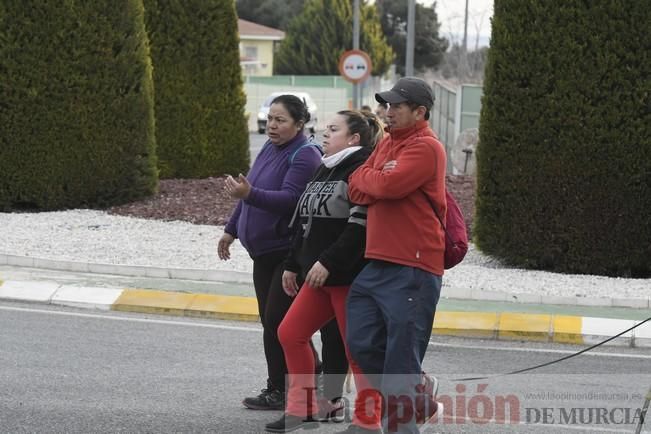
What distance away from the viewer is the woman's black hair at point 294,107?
6.65 metres

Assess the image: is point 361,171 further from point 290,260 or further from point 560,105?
point 560,105

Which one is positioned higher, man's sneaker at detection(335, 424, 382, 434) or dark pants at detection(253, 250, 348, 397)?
dark pants at detection(253, 250, 348, 397)

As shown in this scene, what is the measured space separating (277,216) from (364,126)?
81 centimetres

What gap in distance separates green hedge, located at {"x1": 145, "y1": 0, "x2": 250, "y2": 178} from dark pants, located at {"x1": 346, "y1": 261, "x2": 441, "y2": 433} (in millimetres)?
13405

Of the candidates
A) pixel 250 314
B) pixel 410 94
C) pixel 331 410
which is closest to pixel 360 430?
pixel 331 410

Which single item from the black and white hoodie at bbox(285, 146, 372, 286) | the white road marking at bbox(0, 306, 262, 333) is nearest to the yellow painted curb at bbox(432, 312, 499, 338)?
the white road marking at bbox(0, 306, 262, 333)

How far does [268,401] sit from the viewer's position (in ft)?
22.5

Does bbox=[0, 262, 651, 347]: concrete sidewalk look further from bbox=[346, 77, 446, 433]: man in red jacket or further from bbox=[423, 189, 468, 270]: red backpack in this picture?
bbox=[346, 77, 446, 433]: man in red jacket

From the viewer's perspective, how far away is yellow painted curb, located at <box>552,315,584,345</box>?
9492mm

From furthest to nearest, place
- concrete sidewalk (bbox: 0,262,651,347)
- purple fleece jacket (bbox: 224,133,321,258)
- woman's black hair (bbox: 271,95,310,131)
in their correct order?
concrete sidewalk (bbox: 0,262,651,347) < woman's black hair (bbox: 271,95,310,131) < purple fleece jacket (bbox: 224,133,321,258)

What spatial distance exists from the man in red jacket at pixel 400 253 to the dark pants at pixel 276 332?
0.94 metres

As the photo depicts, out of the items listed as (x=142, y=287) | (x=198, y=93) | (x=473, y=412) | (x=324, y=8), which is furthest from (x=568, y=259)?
(x=324, y=8)

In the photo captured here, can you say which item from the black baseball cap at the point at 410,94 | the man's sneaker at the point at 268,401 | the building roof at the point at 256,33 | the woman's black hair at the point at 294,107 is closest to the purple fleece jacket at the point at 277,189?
the woman's black hair at the point at 294,107

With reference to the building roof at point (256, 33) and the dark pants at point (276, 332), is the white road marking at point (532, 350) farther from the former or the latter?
the building roof at point (256, 33)
